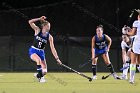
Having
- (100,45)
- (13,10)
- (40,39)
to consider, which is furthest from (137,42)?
(13,10)

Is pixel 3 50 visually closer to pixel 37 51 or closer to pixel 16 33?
pixel 16 33

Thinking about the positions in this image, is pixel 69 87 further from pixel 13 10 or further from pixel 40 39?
pixel 13 10

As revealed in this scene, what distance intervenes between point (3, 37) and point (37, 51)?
8569mm

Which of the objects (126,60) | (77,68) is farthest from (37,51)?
(77,68)

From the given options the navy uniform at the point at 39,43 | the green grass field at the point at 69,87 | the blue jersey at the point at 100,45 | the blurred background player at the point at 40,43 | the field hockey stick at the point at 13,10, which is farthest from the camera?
the field hockey stick at the point at 13,10

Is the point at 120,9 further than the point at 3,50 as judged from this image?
Yes

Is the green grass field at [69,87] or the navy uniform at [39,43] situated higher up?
the navy uniform at [39,43]

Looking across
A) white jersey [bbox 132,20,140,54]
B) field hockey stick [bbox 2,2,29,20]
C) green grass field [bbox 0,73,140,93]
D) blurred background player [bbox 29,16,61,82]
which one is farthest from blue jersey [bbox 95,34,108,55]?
field hockey stick [bbox 2,2,29,20]

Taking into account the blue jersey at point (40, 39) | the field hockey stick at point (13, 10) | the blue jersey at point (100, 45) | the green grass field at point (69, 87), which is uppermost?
the field hockey stick at point (13, 10)

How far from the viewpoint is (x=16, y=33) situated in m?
26.9

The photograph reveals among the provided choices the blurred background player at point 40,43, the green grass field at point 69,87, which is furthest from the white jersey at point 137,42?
the blurred background player at point 40,43

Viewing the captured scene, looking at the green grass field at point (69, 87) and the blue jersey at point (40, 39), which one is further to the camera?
the blue jersey at point (40, 39)

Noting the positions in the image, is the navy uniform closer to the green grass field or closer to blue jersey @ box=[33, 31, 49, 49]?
blue jersey @ box=[33, 31, 49, 49]

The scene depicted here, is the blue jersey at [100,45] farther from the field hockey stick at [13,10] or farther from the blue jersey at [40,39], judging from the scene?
the field hockey stick at [13,10]
